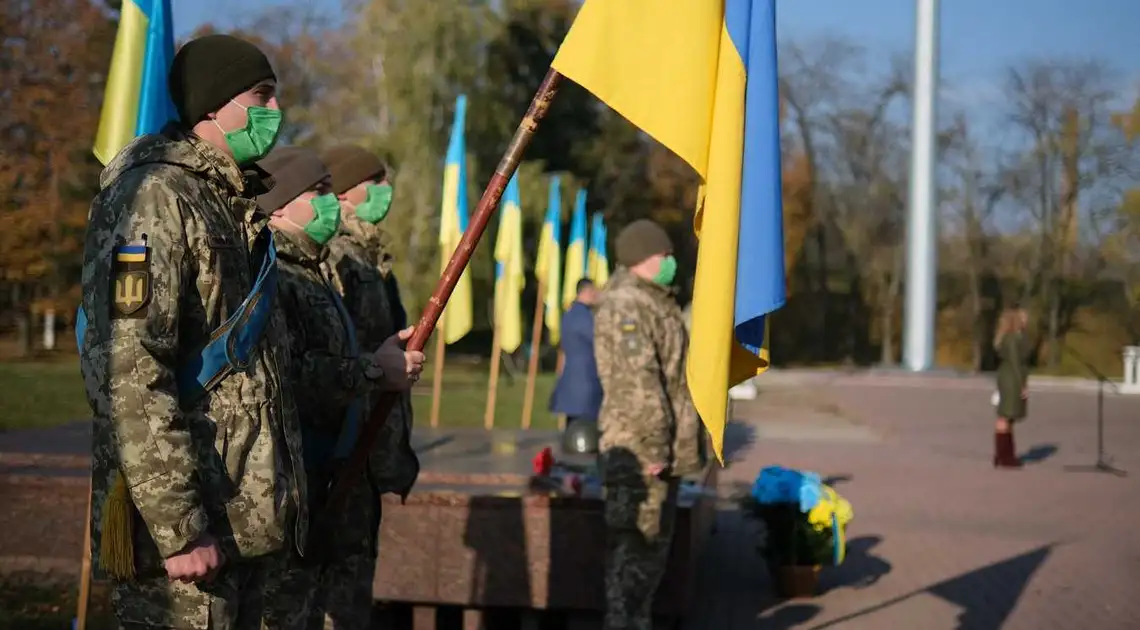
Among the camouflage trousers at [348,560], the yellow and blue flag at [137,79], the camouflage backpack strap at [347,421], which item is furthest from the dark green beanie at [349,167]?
the camouflage trousers at [348,560]

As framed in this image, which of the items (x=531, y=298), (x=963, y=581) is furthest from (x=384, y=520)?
(x=531, y=298)

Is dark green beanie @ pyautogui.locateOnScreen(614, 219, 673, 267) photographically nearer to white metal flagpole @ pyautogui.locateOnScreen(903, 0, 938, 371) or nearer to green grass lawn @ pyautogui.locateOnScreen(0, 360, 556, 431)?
green grass lawn @ pyautogui.locateOnScreen(0, 360, 556, 431)

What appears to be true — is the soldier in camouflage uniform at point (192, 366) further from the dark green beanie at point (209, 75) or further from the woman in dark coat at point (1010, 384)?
the woman in dark coat at point (1010, 384)

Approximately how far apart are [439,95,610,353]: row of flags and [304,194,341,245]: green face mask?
3.64 meters

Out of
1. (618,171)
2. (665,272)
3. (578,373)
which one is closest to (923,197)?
(618,171)

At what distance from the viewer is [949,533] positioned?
10.1 meters

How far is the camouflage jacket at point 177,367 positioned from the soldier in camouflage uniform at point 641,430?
2.59 meters

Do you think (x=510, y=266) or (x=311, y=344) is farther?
(x=510, y=266)

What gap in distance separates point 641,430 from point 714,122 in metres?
2.23

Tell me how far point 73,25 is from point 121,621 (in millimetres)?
13551

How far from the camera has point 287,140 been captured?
31953mm

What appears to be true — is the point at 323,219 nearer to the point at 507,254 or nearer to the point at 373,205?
the point at 373,205

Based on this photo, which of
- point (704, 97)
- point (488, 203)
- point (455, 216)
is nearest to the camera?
point (488, 203)

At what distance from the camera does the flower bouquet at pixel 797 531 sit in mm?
7562
